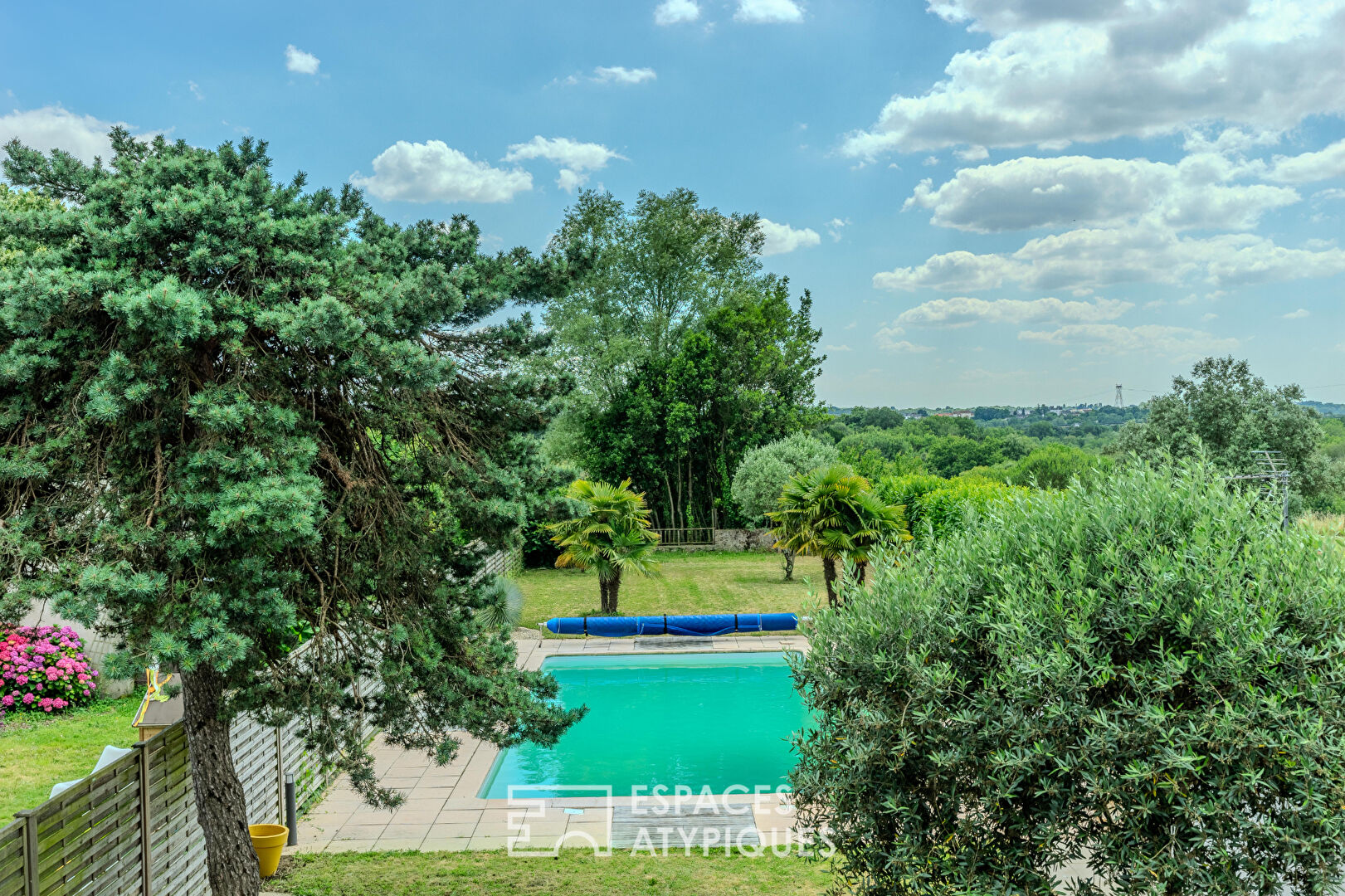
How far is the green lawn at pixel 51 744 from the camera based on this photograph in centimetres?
767

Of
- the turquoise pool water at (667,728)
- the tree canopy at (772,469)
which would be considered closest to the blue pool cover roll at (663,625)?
the turquoise pool water at (667,728)

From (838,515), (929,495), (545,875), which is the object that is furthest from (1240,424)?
(545,875)

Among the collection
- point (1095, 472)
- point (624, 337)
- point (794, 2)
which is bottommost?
point (1095, 472)

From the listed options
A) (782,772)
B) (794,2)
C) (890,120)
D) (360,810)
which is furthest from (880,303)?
(360,810)

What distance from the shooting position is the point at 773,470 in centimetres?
2270

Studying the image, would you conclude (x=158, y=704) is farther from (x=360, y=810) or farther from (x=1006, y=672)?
(x=1006, y=672)

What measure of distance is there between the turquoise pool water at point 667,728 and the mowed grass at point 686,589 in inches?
98.4

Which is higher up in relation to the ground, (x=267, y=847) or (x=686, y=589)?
(x=267, y=847)

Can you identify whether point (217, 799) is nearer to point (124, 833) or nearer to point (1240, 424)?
point (124, 833)

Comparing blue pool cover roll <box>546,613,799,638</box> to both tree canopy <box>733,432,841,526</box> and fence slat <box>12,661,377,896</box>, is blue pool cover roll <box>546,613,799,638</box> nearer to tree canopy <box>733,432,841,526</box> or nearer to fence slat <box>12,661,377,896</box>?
tree canopy <box>733,432,841,526</box>

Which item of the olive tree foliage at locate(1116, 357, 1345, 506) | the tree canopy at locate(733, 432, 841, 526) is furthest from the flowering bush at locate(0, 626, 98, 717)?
the olive tree foliage at locate(1116, 357, 1345, 506)

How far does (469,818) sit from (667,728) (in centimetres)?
470

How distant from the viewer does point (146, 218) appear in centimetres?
449

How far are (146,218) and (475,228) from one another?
2148mm
